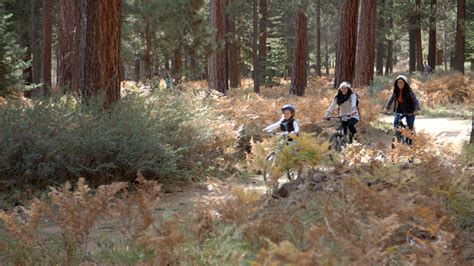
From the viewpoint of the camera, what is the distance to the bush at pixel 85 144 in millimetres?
7508

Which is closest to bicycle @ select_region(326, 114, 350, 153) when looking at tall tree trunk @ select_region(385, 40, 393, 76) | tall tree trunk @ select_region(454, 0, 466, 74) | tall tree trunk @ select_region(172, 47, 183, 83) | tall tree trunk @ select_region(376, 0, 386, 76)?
tall tree trunk @ select_region(172, 47, 183, 83)

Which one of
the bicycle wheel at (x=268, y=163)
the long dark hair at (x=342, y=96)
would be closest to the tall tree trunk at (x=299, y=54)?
the long dark hair at (x=342, y=96)

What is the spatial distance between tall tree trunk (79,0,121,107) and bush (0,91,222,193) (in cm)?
46

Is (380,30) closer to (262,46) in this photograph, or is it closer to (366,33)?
(262,46)

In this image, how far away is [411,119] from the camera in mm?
10203

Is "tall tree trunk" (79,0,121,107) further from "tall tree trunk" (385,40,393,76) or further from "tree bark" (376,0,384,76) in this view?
"tall tree trunk" (385,40,393,76)

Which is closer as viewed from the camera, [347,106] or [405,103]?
[405,103]

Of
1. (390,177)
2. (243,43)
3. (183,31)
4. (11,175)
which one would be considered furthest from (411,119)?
(243,43)

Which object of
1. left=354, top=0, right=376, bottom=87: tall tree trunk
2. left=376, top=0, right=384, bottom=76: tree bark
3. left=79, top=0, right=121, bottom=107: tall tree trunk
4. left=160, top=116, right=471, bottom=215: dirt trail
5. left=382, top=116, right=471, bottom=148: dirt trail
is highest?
left=376, top=0, right=384, bottom=76: tree bark

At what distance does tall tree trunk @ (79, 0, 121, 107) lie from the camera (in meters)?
9.12

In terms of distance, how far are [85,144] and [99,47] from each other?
223 centimetres

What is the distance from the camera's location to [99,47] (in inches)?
361

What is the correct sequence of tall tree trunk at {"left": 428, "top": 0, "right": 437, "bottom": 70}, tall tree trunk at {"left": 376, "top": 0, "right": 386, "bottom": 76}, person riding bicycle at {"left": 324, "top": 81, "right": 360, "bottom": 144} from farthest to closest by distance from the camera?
1. tall tree trunk at {"left": 376, "top": 0, "right": 386, "bottom": 76}
2. tall tree trunk at {"left": 428, "top": 0, "right": 437, "bottom": 70}
3. person riding bicycle at {"left": 324, "top": 81, "right": 360, "bottom": 144}

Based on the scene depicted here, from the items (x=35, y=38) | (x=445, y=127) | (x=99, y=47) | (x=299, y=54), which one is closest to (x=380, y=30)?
(x=299, y=54)
